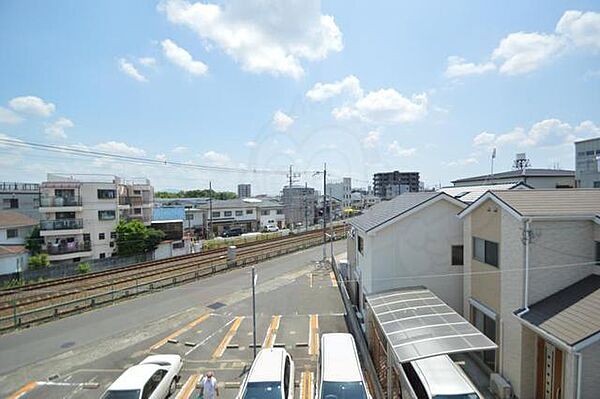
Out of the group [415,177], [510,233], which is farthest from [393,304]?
[415,177]

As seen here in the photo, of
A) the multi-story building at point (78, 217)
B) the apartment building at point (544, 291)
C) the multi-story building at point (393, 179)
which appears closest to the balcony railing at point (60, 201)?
the multi-story building at point (78, 217)

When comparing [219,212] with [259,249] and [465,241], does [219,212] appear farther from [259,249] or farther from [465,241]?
[465,241]

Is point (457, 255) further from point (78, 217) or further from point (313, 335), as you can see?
point (78, 217)

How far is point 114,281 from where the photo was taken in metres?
19.2

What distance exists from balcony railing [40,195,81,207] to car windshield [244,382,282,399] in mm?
26276

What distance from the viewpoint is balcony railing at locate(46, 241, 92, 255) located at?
24609mm

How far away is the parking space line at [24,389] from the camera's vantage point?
28.3 ft

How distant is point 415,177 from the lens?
315ft

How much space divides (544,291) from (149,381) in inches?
380

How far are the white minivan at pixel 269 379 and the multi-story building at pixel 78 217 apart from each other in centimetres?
2368

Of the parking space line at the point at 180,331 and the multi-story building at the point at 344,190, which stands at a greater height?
the multi-story building at the point at 344,190

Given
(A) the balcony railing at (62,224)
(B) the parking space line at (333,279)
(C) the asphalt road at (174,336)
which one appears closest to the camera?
(C) the asphalt road at (174,336)

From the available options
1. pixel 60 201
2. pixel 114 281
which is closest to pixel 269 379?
pixel 114 281

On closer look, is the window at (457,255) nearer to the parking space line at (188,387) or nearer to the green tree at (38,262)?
the parking space line at (188,387)
